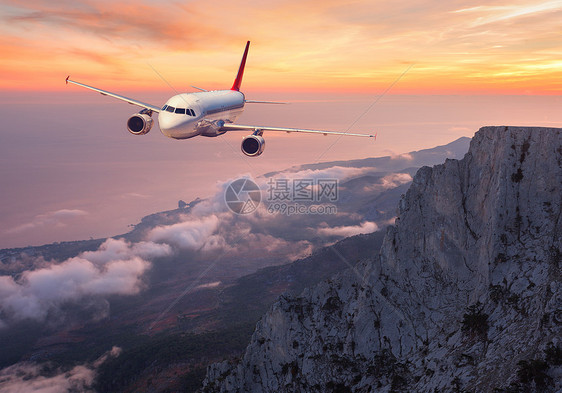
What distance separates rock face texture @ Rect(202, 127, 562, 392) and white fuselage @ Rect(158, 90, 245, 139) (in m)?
28.0

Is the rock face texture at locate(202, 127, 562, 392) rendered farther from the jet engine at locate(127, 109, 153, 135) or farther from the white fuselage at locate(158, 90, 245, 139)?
the jet engine at locate(127, 109, 153, 135)

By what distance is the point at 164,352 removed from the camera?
170 m

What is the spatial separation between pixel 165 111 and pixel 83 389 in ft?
617

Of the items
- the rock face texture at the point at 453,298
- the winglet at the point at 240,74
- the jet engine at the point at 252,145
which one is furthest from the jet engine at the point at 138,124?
the winglet at the point at 240,74

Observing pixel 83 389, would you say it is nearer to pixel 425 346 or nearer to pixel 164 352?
pixel 164 352

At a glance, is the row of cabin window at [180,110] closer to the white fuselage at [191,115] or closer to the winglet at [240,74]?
the white fuselage at [191,115]

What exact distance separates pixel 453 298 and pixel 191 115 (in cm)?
4022

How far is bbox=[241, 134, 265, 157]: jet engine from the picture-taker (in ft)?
175

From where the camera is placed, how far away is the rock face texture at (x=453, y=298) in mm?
28328

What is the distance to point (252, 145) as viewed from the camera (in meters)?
53.8

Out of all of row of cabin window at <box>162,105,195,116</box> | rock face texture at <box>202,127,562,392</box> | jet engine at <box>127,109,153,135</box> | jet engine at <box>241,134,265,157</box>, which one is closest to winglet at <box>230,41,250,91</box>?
row of cabin window at <box>162,105,195,116</box>

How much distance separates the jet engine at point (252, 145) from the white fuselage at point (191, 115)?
782 cm

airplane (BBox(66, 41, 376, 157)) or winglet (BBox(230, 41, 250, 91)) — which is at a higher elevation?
winglet (BBox(230, 41, 250, 91))

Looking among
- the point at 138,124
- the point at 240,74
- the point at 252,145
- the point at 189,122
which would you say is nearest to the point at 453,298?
the point at 252,145
